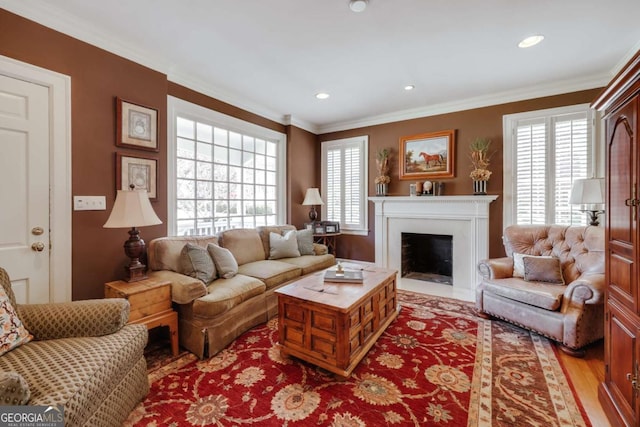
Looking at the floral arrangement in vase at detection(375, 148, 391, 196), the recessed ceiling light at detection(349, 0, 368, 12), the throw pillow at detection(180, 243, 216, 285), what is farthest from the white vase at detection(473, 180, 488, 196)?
the throw pillow at detection(180, 243, 216, 285)

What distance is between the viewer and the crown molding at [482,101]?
3160mm

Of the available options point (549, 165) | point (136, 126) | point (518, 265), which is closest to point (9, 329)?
point (136, 126)

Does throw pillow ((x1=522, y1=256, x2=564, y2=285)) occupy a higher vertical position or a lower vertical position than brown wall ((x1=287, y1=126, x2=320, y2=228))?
lower

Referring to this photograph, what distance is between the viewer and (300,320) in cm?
208

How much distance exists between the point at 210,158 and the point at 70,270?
1.91 metres

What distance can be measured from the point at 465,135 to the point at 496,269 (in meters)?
2.01

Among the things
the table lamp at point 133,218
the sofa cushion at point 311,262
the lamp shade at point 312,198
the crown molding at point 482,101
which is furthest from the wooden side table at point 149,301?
the crown molding at point 482,101

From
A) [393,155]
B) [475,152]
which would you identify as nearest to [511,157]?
[475,152]

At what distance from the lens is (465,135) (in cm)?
390

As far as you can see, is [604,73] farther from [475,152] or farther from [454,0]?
[454,0]

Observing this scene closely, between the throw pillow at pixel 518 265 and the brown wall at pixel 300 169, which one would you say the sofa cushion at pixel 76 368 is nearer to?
the brown wall at pixel 300 169

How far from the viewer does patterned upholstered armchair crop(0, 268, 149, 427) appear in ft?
3.71

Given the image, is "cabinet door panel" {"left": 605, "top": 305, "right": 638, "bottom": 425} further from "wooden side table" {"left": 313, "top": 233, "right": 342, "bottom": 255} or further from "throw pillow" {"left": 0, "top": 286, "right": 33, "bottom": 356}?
"wooden side table" {"left": 313, "top": 233, "right": 342, "bottom": 255}

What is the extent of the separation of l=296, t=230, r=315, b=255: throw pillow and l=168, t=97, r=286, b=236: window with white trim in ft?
2.40
